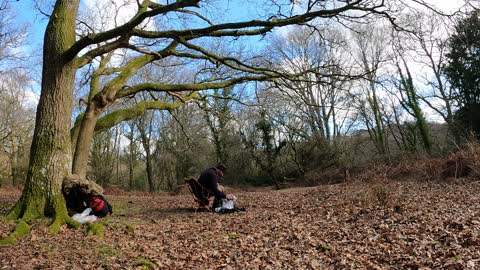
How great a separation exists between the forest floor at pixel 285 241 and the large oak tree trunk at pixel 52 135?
518 mm

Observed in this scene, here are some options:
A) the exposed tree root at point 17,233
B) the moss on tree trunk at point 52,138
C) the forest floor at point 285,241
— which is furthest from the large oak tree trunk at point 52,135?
the forest floor at point 285,241

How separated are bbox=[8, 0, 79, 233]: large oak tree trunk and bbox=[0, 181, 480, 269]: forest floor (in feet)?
1.70

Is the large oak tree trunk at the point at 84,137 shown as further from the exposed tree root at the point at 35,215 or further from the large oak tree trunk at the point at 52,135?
the exposed tree root at the point at 35,215

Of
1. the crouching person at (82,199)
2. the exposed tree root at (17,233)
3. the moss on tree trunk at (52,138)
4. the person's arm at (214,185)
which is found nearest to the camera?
the exposed tree root at (17,233)

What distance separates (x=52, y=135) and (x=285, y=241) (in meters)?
4.65

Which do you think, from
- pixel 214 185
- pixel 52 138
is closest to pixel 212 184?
pixel 214 185

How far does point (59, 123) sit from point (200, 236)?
343 centimetres

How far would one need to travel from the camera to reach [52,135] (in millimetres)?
7094

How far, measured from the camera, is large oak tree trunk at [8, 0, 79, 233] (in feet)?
22.6

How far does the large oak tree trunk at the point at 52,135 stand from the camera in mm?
6879

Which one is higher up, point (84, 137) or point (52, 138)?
point (84, 137)

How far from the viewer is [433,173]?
13625mm

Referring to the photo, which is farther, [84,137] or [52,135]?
[84,137]

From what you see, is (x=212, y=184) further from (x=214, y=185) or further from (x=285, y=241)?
(x=285, y=241)
